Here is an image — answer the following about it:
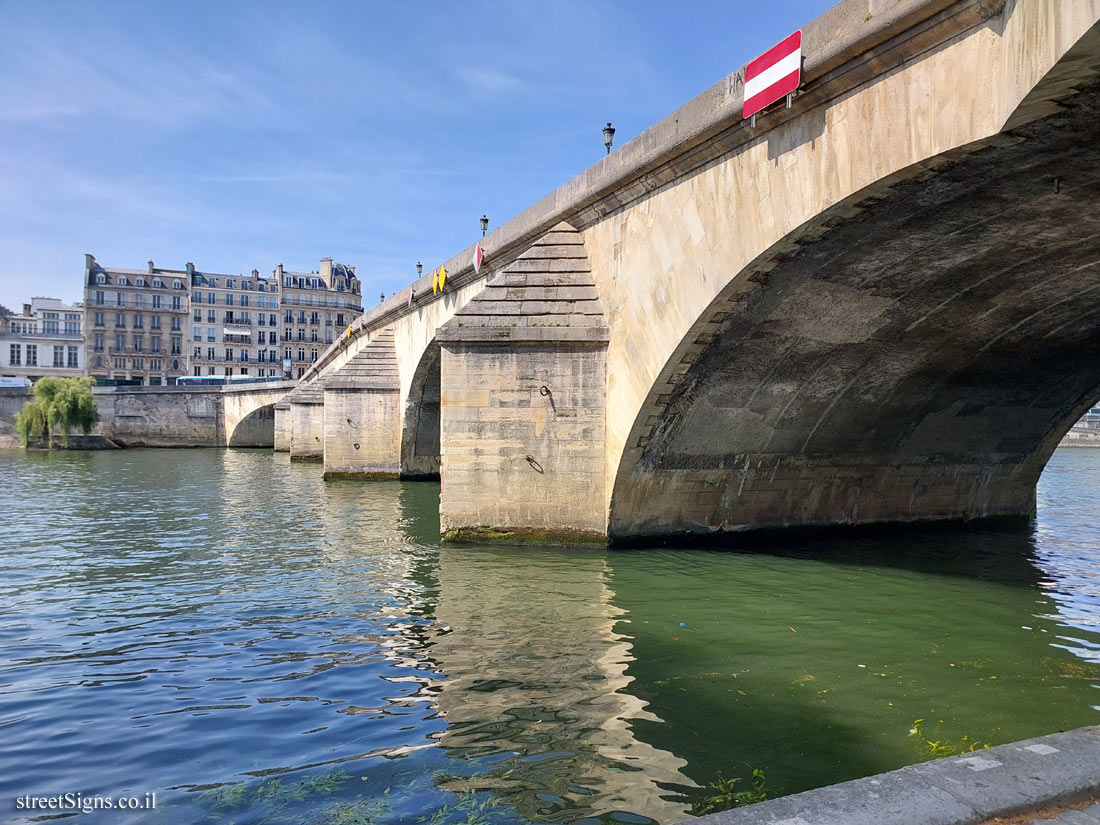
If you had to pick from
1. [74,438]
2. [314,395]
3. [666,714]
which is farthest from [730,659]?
[74,438]

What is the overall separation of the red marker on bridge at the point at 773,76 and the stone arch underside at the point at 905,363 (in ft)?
4.30

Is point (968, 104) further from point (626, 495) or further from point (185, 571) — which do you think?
point (185, 571)

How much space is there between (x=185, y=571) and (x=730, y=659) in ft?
23.8

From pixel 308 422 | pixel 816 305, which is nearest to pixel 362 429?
pixel 308 422

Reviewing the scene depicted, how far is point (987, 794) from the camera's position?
10.0ft

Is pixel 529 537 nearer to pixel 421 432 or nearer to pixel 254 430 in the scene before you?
pixel 421 432

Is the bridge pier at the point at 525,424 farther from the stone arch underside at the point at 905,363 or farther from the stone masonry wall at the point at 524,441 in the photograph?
the stone arch underside at the point at 905,363

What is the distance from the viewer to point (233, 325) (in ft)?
282

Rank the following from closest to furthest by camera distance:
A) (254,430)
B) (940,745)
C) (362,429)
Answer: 1. (940,745)
2. (362,429)
3. (254,430)

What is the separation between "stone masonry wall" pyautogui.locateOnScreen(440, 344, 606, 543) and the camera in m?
12.8

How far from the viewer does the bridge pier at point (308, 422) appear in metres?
34.2

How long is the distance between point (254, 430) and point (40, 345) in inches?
1626

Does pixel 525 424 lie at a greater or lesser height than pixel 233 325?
lesser

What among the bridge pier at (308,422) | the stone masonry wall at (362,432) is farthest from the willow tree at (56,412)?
the stone masonry wall at (362,432)
